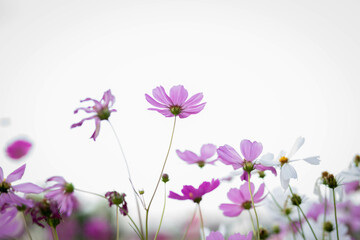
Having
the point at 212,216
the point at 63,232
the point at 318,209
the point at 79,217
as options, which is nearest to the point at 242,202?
the point at 318,209

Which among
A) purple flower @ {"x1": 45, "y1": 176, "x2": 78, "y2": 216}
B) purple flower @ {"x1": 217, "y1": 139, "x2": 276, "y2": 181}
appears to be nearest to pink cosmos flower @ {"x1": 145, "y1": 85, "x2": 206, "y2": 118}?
purple flower @ {"x1": 217, "y1": 139, "x2": 276, "y2": 181}

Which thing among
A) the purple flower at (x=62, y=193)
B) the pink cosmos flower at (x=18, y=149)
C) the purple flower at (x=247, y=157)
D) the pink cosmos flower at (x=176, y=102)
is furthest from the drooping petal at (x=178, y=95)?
the pink cosmos flower at (x=18, y=149)

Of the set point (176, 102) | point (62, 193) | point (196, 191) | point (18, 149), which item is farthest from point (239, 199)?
point (18, 149)

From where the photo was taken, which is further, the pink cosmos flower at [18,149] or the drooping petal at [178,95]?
the pink cosmos flower at [18,149]

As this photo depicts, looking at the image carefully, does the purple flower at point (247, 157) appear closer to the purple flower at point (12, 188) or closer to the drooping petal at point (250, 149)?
the drooping petal at point (250, 149)

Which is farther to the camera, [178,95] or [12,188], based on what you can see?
[178,95]

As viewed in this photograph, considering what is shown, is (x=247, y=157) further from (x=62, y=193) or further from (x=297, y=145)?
(x=62, y=193)

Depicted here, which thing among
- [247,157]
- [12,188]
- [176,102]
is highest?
[176,102]
